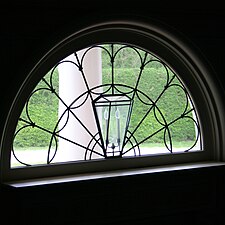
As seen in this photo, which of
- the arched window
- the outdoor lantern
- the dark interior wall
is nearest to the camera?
the dark interior wall

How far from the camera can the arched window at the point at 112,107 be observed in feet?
6.99

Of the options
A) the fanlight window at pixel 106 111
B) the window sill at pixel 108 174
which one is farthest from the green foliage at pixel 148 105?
the window sill at pixel 108 174

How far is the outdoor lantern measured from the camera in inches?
89.8

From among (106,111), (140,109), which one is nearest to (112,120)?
(106,111)

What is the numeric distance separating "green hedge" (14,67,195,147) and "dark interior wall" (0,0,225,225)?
22cm

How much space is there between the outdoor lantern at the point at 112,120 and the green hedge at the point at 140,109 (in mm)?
66

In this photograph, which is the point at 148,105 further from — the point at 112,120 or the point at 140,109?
the point at 112,120

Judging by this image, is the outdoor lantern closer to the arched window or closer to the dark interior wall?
the arched window

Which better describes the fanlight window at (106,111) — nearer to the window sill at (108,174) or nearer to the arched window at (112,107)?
the arched window at (112,107)

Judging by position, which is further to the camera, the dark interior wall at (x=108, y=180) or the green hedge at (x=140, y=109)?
the green hedge at (x=140, y=109)

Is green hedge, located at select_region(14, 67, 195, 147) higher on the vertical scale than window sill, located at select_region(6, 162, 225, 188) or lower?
higher

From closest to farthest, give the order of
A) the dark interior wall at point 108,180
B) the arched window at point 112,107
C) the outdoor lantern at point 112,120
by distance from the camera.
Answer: the dark interior wall at point 108,180, the arched window at point 112,107, the outdoor lantern at point 112,120

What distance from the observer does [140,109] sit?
2.38 metres

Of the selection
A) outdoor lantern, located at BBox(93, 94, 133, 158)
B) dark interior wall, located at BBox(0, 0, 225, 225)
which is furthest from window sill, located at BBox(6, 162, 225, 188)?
outdoor lantern, located at BBox(93, 94, 133, 158)
